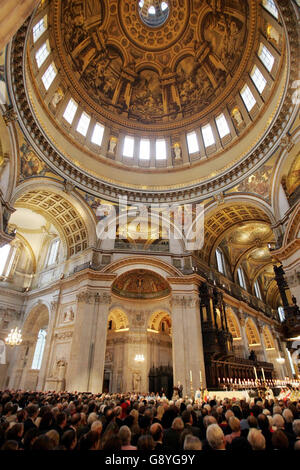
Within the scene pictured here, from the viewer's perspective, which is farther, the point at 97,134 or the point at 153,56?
the point at 153,56

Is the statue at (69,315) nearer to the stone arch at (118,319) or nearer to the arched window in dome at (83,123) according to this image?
the stone arch at (118,319)

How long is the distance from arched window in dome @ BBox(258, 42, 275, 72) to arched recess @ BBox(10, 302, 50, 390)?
25.2 m

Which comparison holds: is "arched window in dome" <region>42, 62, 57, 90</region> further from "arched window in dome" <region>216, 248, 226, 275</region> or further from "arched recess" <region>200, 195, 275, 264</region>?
"arched window in dome" <region>216, 248, 226, 275</region>

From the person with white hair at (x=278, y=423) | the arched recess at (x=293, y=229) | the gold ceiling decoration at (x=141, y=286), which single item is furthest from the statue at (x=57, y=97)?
the person with white hair at (x=278, y=423)

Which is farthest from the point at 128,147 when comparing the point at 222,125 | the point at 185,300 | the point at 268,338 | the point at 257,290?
the point at 268,338

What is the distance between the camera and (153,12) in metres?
24.8

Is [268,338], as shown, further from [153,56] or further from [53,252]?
[153,56]

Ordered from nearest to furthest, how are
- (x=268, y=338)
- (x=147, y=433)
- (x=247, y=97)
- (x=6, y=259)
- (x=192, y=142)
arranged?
1. (x=147, y=433)
2. (x=247, y=97)
3. (x=6, y=259)
4. (x=192, y=142)
5. (x=268, y=338)

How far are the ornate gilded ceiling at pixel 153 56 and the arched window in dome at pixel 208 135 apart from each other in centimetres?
149

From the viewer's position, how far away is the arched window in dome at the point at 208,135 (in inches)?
923

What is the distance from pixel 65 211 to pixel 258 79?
60.6 feet

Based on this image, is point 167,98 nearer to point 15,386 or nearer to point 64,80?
point 64,80

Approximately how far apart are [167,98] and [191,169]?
859cm

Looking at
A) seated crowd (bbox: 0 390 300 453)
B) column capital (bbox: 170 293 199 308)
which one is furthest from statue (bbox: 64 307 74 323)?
seated crowd (bbox: 0 390 300 453)
